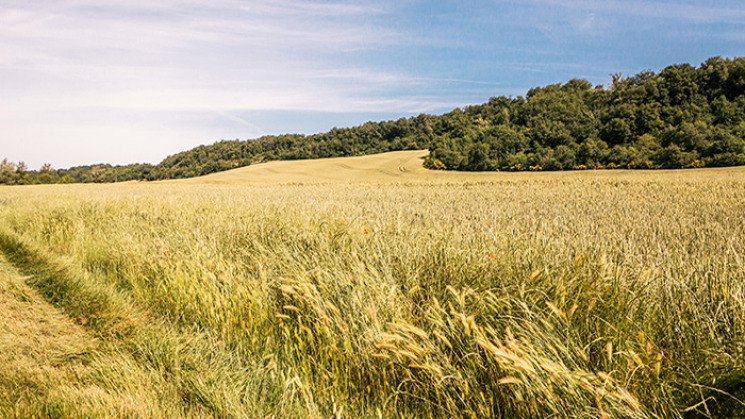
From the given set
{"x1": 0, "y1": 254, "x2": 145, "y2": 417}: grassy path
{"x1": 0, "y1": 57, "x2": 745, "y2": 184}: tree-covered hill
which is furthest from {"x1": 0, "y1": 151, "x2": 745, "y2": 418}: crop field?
{"x1": 0, "y1": 57, "x2": 745, "y2": 184}: tree-covered hill

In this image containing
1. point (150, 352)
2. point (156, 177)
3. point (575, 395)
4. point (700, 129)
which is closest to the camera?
point (575, 395)

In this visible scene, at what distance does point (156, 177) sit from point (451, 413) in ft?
298

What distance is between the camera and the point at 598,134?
6438 cm

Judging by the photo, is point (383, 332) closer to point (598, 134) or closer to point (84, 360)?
point (84, 360)

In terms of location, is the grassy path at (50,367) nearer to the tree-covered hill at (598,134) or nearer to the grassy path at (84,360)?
the grassy path at (84,360)

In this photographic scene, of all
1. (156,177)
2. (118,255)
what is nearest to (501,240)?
(118,255)

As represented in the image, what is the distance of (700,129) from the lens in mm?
49781

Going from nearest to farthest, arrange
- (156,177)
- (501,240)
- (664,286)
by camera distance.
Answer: (664,286)
(501,240)
(156,177)

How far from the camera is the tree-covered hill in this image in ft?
164

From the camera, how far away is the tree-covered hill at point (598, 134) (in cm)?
4991

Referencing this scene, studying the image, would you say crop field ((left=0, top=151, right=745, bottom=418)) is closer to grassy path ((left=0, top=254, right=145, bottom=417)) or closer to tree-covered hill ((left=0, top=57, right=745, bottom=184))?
grassy path ((left=0, top=254, right=145, bottom=417))

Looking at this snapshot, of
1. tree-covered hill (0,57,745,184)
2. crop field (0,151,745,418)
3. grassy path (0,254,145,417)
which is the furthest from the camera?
tree-covered hill (0,57,745,184)

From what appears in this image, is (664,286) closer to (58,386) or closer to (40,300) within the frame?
(58,386)

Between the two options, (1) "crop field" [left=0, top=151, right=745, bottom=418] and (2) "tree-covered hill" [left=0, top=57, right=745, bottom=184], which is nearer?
Result: (1) "crop field" [left=0, top=151, right=745, bottom=418]
